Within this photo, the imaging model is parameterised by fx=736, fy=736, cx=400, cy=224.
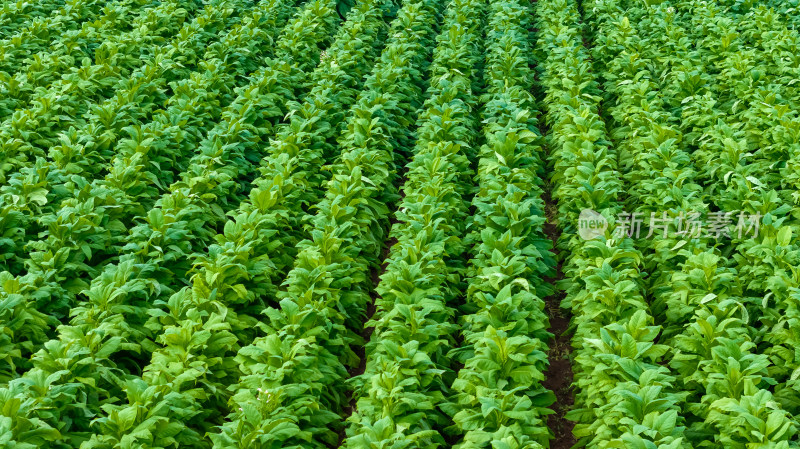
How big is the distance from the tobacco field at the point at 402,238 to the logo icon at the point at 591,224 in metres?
0.02

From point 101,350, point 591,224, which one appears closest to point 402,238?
point 591,224

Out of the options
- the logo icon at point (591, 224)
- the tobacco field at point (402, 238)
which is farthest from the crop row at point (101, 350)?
the logo icon at point (591, 224)

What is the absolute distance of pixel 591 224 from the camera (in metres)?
7.74

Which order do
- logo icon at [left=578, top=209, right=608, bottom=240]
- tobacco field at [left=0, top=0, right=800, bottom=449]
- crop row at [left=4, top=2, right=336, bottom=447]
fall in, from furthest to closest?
logo icon at [left=578, top=209, right=608, bottom=240], tobacco field at [left=0, top=0, right=800, bottom=449], crop row at [left=4, top=2, right=336, bottom=447]

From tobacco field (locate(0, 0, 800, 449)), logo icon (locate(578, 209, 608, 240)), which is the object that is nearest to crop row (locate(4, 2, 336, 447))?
tobacco field (locate(0, 0, 800, 449))

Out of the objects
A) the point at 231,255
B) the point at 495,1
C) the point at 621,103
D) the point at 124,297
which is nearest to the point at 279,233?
the point at 231,255

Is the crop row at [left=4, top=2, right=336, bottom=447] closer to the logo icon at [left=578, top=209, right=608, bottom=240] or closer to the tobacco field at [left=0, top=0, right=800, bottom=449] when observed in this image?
the tobacco field at [left=0, top=0, right=800, bottom=449]

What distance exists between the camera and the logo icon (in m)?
7.60

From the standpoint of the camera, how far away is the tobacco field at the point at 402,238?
5680 millimetres

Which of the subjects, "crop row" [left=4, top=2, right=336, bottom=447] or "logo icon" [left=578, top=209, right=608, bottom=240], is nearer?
"crop row" [left=4, top=2, right=336, bottom=447]

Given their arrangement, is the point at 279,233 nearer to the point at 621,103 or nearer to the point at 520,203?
the point at 520,203

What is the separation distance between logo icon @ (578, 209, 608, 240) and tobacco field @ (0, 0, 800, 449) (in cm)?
2

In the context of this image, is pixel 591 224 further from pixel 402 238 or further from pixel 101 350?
pixel 101 350

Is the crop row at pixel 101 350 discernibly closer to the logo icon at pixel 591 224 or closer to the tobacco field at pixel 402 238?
the tobacco field at pixel 402 238
